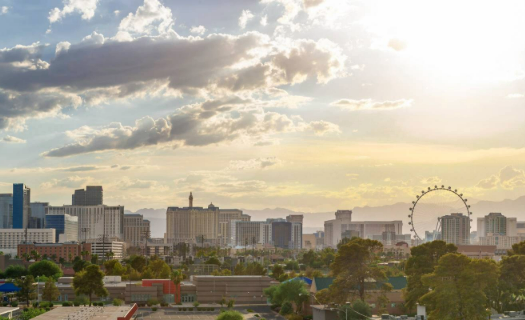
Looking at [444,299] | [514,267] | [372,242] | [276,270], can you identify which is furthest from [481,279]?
[276,270]

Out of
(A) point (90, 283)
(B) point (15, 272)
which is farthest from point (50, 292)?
(B) point (15, 272)

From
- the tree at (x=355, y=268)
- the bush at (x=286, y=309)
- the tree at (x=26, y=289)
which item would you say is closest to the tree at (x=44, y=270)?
the tree at (x=26, y=289)

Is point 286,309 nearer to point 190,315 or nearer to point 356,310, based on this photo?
point 190,315

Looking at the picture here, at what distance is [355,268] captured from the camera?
297 ft

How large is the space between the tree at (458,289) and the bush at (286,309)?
3732 cm

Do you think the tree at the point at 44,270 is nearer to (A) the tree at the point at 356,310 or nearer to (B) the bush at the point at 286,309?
(B) the bush at the point at 286,309

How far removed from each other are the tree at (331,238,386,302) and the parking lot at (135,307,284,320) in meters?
19.1

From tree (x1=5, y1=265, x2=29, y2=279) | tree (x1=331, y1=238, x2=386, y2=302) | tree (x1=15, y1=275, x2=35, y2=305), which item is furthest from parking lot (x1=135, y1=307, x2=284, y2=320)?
tree (x1=5, y1=265, x2=29, y2=279)

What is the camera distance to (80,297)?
401 ft

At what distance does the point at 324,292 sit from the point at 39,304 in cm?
4983

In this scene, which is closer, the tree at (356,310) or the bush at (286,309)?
the tree at (356,310)

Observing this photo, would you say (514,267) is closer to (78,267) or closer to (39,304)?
(39,304)

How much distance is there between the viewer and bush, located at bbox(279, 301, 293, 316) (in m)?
108

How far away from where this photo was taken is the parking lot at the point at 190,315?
10575 cm
